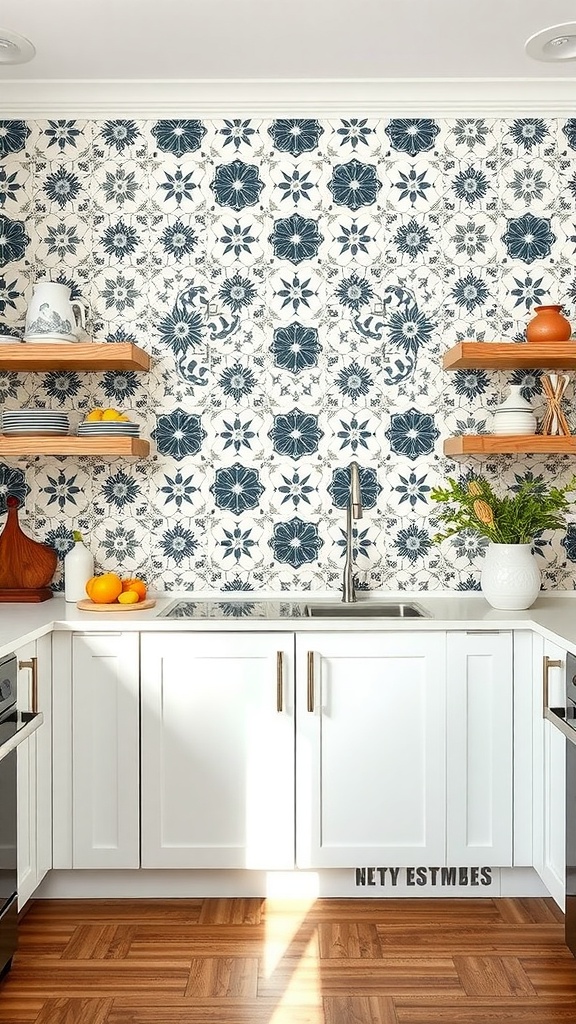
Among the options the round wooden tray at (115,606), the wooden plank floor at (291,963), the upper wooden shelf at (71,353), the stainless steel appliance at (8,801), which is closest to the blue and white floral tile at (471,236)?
the upper wooden shelf at (71,353)

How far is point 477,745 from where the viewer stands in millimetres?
2773

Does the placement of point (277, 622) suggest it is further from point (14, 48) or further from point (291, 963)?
point (14, 48)

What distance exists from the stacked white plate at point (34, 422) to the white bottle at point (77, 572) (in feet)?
1.25

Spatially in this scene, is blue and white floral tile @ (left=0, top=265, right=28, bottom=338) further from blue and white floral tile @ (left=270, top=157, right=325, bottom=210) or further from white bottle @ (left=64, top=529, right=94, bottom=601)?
blue and white floral tile @ (left=270, top=157, right=325, bottom=210)

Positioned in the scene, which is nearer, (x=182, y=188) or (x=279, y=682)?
(x=279, y=682)

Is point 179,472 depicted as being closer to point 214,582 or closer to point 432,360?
point 214,582

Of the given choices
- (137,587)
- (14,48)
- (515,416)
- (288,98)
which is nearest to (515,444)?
(515,416)

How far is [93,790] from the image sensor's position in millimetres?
2771

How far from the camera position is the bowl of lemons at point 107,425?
307 cm

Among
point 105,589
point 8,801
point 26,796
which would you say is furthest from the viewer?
point 105,589

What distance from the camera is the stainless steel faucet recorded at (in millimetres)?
3107

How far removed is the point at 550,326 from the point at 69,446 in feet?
5.54

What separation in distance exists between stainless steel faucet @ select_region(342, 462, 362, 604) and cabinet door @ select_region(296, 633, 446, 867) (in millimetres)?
421

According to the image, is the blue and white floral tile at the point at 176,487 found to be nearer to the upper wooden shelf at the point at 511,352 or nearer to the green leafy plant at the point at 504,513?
the green leafy plant at the point at 504,513
